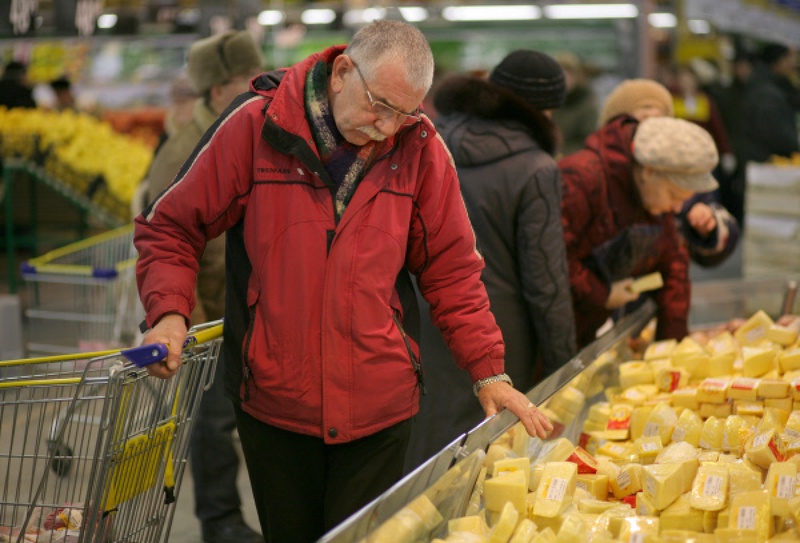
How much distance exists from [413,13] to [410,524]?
31.9 feet

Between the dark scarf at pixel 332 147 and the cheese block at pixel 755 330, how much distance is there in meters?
2.15

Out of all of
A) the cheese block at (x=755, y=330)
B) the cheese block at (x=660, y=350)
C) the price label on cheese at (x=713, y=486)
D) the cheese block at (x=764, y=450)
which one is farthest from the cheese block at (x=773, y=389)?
the price label on cheese at (x=713, y=486)

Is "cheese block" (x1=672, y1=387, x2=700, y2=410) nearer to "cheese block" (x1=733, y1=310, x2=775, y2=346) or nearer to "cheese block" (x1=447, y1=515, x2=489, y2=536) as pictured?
"cheese block" (x1=733, y1=310, x2=775, y2=346)

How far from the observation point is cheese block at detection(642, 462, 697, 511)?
8.29ft

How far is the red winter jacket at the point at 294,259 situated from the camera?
2518mm

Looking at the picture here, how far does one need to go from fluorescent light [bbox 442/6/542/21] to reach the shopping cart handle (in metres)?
9.14

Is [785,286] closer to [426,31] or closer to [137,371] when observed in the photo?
[137,371]

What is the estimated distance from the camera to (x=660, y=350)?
400 centimetres

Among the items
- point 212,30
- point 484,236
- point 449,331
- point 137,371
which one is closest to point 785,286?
point 484,236

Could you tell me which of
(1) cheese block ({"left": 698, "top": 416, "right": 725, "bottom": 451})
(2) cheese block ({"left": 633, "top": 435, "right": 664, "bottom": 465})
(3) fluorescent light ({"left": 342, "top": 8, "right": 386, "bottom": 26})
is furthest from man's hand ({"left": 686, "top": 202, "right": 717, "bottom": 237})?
(3) fluorescent light ({"left": 342, "top": 8, "right": 386, "bottom": 26})

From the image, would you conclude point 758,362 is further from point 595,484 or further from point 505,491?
point 505,491

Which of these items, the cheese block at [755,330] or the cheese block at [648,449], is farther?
the cheese block at [755,330]

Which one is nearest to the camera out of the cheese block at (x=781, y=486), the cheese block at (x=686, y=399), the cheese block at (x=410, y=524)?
the cheese block at (x=410, y=524)

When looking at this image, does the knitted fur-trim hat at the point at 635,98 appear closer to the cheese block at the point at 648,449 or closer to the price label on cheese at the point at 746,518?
the cheese block at the point at 648,449
